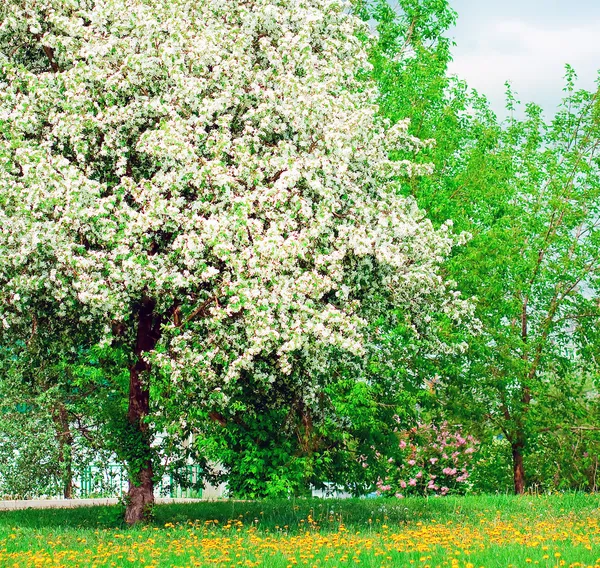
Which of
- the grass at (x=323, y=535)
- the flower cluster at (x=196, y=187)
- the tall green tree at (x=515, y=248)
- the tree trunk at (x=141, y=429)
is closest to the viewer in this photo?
the grass at (x=323, y=535)

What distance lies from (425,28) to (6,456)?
772 inches

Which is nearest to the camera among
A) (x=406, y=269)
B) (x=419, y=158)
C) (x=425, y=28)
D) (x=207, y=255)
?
(x=207, y=255)

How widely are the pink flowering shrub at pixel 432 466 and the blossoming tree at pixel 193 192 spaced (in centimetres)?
1204

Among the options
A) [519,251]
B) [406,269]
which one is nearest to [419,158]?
[519,251]

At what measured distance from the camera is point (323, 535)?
14.0m

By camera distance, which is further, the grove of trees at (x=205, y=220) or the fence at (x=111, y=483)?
the fence at (x=111, y=483)

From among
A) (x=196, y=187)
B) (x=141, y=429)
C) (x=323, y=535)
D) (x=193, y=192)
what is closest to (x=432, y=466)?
(x=141, y=429)

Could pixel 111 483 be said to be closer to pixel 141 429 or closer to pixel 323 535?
pixel 141 429

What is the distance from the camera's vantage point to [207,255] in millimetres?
14281

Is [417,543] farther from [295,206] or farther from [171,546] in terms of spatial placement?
[295,206]

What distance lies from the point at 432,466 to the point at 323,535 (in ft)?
47.5

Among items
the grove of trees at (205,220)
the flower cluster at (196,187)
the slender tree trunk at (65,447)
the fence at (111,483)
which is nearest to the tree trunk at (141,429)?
the grove of trees at (205,220)

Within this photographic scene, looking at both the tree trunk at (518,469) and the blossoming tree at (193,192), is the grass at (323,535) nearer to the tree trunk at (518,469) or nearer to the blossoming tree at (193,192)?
the blossoming tree at (193,192)

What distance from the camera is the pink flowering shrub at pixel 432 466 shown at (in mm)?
27141
